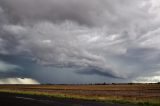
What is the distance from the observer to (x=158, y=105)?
33.1m

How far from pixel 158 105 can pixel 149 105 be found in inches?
43.5

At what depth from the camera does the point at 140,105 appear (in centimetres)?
3312

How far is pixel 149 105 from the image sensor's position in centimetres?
3375

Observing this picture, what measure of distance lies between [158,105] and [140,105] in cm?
203

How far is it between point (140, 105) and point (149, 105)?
133cm
